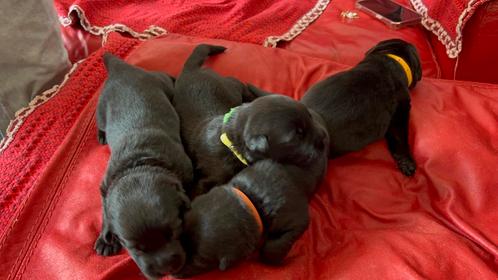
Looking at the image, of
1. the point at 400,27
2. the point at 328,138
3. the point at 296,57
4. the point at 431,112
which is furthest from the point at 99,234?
the point at 400,27

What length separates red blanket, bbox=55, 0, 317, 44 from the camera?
2365mm

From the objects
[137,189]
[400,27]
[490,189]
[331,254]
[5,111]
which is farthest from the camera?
Result: [400,27]

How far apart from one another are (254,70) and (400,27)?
1.02m

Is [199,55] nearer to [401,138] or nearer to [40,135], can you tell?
[40,135]

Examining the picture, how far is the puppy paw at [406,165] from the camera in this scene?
5.41ft

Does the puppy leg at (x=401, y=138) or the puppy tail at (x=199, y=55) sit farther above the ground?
the puppy tail at (x=199, y=55)

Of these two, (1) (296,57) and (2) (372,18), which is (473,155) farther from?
(2) (372,18)

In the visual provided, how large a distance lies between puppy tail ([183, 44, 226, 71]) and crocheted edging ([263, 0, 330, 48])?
0.35 meters

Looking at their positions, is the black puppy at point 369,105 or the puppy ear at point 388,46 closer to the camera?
the black puppy at point 369,105

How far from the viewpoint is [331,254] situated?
4.55ft

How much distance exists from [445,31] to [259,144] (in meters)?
1.50

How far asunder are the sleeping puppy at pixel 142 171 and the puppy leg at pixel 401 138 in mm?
871

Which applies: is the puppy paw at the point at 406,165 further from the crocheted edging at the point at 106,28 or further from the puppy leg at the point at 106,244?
the crocheted edging at the point at 106,28

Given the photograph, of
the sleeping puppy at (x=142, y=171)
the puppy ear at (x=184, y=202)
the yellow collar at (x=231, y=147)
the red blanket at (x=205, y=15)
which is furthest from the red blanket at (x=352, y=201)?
the red blanket at (x=205, y=15)
